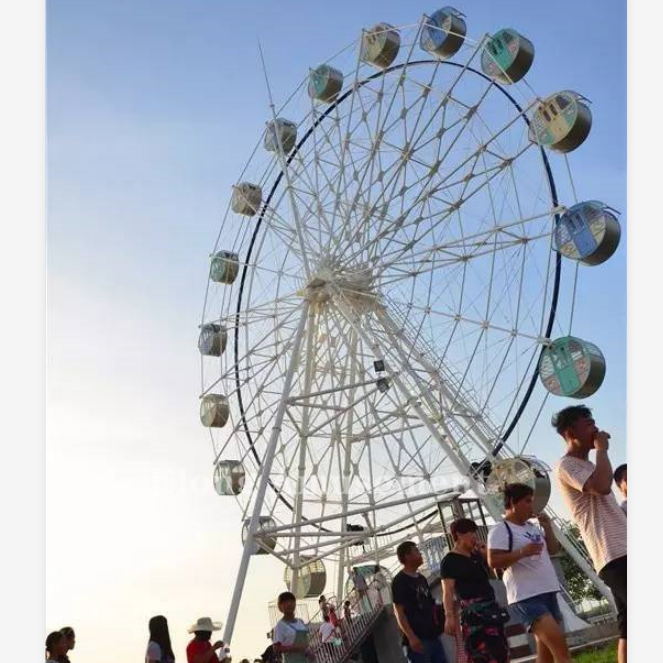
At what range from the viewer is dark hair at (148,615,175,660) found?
255 inches

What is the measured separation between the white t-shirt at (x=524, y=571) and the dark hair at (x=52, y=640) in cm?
338

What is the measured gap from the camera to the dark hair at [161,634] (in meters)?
6.48

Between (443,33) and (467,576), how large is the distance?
1276cm

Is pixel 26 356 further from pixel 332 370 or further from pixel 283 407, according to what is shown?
pixel 332 370

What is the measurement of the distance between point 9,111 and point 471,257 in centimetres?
1006

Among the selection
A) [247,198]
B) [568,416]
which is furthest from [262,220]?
[568,416]

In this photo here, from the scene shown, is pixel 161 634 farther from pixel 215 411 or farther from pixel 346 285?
pixel 215 411

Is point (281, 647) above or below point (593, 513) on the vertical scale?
above

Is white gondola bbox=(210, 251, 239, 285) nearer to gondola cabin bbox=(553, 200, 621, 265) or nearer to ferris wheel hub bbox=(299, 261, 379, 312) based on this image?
ferris wheel hub bbox=(299, 261, 379, 312)

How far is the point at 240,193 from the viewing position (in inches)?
800

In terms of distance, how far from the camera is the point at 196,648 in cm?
672

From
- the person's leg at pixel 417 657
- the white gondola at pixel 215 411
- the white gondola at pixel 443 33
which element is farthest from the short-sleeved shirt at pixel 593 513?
the white gondola at pixel 215 411

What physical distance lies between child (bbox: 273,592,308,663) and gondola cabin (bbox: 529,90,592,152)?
8124mm

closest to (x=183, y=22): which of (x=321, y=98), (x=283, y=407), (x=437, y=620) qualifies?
(x=437, y=620)
